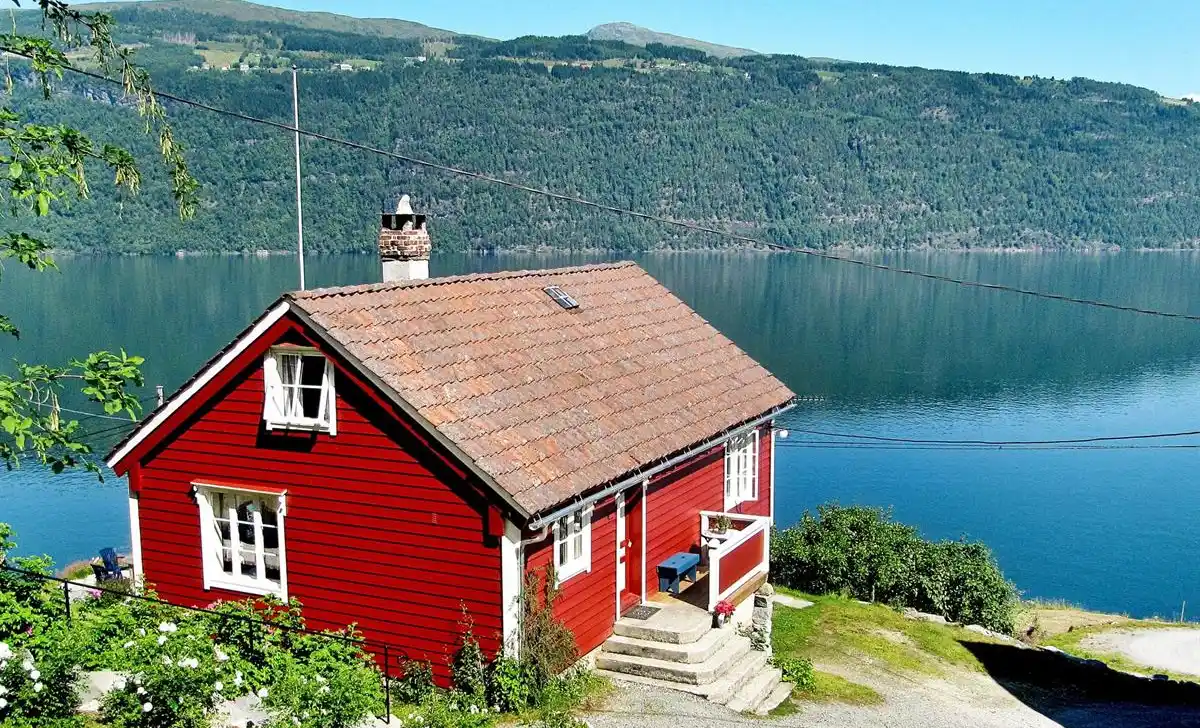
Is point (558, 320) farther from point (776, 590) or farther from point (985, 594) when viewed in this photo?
point (985, 594)

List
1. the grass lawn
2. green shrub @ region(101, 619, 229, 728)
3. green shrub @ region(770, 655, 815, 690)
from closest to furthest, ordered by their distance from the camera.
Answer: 1. green shrub @ region(101, 619, 229, 728)
2. green shrub @ region(770, 655, 815, 690)
3. the grass lawn

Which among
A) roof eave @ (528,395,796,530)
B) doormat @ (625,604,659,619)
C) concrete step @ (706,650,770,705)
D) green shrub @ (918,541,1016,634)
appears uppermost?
roof eave @ (528,395,796,530)

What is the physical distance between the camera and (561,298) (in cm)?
2042

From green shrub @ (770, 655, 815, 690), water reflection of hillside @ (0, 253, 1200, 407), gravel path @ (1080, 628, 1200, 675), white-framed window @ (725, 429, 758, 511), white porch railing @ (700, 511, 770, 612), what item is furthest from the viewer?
water reflection of hillside @ (0, 253, 1200, 407)

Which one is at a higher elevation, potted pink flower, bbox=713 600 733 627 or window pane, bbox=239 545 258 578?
window pane, bbox=239 545 258 578

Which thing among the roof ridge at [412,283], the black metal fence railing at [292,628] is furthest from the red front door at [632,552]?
the roof ridge at [412,283]

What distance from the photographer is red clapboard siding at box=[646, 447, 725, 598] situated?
1861 centimetres

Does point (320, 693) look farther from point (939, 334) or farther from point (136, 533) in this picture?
point (939, 334)

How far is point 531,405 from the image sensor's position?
16.8 metres

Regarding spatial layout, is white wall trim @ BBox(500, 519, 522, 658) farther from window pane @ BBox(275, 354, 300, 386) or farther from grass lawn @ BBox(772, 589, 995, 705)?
grass lawn @ BBox(772, 589, 995, 705)

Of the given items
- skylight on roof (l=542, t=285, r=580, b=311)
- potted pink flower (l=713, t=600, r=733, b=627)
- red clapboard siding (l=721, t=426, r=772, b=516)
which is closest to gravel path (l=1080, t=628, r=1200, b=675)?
red clapboard siding (l=721, t=426, r=772, b=516)

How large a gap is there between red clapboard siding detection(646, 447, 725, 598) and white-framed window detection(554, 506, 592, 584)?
1927mm

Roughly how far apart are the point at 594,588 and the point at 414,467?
3.19m

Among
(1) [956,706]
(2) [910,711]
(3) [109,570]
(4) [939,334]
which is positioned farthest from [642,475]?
(4) [939,334]
